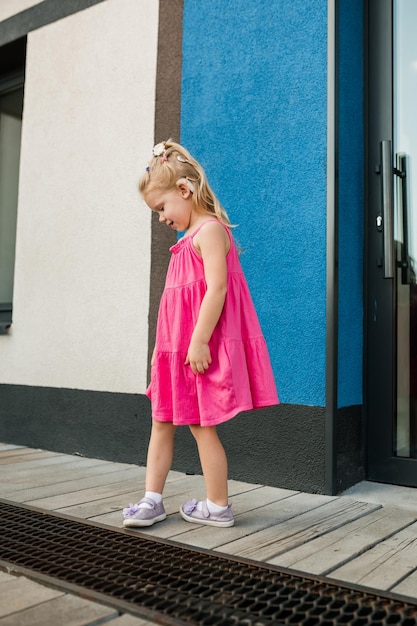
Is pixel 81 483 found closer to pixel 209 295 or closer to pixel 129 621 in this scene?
pixel 209 295

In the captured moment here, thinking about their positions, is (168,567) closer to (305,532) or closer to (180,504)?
(305,532)

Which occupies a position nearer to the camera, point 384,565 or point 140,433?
point 384,565

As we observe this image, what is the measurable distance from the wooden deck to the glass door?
35 centimetres

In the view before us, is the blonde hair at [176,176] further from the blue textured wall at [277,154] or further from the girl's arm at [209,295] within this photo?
the blue textured wall at [277,154]

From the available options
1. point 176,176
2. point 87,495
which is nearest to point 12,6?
point 176,176

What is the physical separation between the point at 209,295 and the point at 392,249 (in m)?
0.97

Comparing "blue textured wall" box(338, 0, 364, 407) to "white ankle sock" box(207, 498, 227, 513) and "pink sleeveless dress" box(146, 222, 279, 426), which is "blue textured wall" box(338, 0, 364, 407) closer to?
"pink sleeveless dress" box(146, 222, 279, 426)

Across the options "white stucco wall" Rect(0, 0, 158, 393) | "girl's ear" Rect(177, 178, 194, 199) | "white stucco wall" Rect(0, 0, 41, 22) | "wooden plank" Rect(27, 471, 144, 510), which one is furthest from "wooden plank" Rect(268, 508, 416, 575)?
"white stucco wall" Rect(0, 0, 41, 22)

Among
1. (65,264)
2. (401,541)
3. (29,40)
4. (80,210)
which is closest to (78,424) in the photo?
(65,264)

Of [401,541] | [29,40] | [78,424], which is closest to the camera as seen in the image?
[401,541]

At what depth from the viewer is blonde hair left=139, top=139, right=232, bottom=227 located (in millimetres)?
1963

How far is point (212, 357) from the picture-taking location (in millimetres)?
1893

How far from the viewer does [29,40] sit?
3680 mm

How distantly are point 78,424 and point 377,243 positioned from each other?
1746 mm
